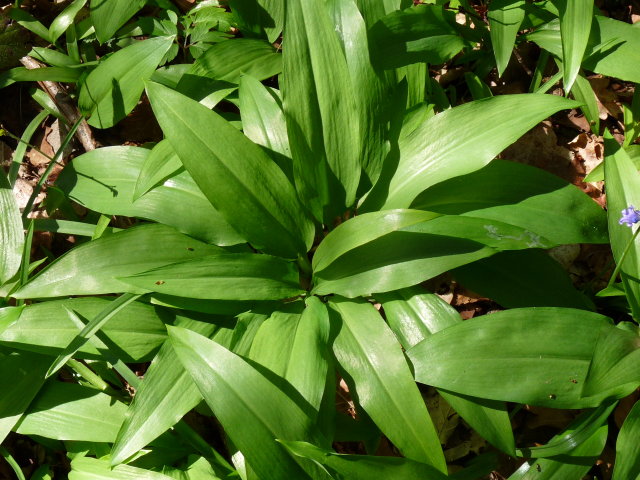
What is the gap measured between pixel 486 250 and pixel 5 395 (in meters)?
1.64

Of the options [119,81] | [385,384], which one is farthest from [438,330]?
[119,81]

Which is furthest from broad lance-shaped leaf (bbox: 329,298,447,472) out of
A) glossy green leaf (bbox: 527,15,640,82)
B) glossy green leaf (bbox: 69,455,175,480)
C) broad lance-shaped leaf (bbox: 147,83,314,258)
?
glossy green leaf (bbox: 527,15,640,82)

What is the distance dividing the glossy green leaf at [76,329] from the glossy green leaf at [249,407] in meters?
0.39

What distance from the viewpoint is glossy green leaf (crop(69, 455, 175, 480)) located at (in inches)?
75.1

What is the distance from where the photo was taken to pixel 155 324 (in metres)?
1.95

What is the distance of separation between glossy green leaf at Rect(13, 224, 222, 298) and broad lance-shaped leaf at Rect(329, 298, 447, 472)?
63cm

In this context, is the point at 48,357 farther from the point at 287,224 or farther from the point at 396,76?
the point at 396,76

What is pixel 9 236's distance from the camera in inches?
86.1

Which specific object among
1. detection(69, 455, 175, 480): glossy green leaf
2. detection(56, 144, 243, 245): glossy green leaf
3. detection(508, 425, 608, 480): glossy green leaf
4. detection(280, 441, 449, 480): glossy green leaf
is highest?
detection(56, 144, 243, 245): glossy green leaf

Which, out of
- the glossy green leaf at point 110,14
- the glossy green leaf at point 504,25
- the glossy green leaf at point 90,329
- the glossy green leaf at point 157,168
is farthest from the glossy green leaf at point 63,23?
the glossy green leaf at point 504,25

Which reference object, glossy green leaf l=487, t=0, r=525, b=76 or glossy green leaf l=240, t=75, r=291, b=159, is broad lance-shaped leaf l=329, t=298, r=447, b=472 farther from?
glossy green leaf l=487, t=0, r=525, b=76

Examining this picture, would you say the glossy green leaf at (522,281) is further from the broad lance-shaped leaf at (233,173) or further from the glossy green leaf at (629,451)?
the broad lance-shaped leaf at (233,173)

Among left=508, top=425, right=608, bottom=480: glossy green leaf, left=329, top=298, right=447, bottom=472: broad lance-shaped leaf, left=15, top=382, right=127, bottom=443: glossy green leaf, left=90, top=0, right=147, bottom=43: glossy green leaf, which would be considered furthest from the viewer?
left=90, top=0, right=147, bottom=43: glossy green leaf

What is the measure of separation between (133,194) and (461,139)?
42.5 inches
